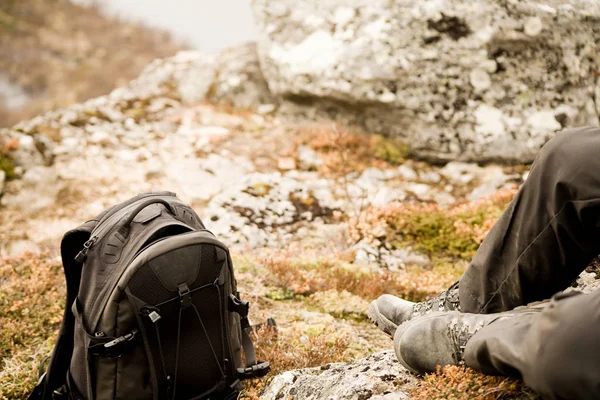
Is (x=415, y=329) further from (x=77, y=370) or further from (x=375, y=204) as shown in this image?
(x=375, y=204)

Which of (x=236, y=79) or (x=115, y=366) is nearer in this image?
(x=115, y=366)

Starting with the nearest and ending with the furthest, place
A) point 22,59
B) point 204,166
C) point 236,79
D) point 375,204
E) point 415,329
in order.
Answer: point 415,329 < point 375,204 < point 204,166 < point 236,79 < point 22,59

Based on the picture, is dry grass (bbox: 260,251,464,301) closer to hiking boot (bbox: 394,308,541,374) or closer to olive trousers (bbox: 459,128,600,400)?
olive trousers (bbox: 459,128,600,400)

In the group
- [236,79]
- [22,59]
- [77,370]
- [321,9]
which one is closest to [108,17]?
[22,59]

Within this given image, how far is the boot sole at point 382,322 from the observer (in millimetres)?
3343

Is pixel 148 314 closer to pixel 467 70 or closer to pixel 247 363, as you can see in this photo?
pixel 247 363

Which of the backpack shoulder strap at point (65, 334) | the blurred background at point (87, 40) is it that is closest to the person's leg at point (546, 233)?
the backpack shoulder strap at point (65, 334)

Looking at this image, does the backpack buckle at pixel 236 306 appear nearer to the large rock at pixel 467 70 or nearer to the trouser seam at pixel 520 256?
the trouser seam at pixel 520 256

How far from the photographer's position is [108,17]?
2027 cm

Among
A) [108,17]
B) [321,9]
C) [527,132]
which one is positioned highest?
[108,17]

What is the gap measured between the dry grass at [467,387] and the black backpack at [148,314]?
45.5 inches

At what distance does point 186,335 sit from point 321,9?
645 cm

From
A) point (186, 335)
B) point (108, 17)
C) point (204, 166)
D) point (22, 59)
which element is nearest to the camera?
point (186, 335)

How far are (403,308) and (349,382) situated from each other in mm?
844
